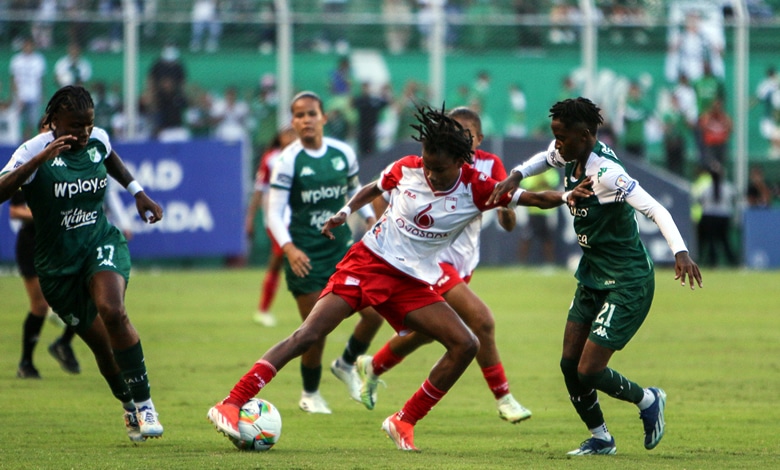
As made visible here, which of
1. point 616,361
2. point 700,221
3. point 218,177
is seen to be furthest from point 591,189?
point 700,221

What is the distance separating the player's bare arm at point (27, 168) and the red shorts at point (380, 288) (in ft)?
6.10

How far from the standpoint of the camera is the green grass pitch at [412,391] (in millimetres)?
7242

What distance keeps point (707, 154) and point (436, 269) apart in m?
18.1

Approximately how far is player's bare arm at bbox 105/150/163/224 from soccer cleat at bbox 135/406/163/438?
1.31m

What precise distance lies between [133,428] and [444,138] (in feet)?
9.16

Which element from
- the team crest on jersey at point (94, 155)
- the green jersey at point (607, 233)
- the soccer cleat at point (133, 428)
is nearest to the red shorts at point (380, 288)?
the green jersey at point (607, 233)

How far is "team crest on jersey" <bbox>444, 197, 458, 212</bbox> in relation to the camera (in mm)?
7551

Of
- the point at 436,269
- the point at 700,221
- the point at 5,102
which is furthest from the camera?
the point at 700,221

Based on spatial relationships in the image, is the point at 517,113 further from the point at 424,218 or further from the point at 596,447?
the point at 596,447

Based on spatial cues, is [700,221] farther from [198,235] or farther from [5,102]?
[5,102]

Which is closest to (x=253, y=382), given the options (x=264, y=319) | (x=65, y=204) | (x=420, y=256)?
(x=420, y=256)

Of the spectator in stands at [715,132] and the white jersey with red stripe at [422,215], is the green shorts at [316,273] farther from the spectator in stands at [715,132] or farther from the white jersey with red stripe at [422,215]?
the spectator in stands at [715,132]

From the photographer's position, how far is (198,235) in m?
22.8

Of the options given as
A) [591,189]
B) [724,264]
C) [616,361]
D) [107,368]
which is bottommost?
[724,264]
